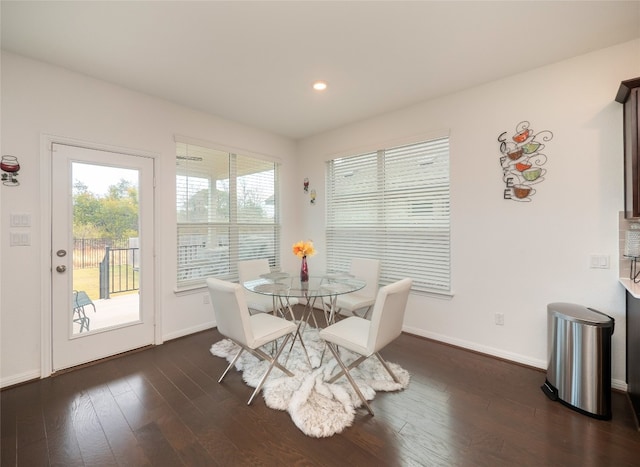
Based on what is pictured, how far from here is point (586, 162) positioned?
2398 mm

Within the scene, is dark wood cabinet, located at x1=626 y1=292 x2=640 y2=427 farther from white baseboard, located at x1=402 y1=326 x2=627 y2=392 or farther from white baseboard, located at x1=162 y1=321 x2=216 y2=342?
white baseboard, located at x1=162 y1=321 x2=216 y2=342

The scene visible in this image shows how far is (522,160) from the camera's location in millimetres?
2691

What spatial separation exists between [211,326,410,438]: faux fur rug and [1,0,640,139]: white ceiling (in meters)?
2.74

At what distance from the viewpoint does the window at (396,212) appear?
Answer: 3262 millimetres

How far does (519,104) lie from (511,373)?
253 cm

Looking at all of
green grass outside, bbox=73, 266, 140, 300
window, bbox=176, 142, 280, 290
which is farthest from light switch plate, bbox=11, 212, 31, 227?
window, bbox=176, 142, 280, 290

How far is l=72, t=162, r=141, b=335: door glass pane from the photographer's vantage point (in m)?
2.71

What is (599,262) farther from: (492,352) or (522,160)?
(492,352)

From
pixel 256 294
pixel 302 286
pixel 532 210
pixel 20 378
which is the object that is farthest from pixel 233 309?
pixel 532 210

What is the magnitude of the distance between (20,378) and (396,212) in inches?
160

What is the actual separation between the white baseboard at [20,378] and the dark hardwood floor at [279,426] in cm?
6

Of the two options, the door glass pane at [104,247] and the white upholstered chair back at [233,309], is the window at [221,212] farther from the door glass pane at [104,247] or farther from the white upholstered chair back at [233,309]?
the white upholstered chair back at [233,309]

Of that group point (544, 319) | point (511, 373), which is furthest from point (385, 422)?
point (544, 319)

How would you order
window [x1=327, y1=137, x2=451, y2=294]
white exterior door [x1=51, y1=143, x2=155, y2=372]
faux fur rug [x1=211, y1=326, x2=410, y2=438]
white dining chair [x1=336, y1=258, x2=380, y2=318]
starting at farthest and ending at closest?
window [x1=327, y1=137, x2=451, y2=294] → white dining chair [x1=336, y1=258, x2=380, y2=318] → white exterior door [x1=51, y1=143, x2=155, y2=372] → faux fur rug [x1=211, y1=326, x2=410, y2=438]
